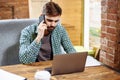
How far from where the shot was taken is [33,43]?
5.92ft

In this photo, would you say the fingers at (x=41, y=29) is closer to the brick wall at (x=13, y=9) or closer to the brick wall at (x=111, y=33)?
the brick wall at (x=111, y=33)

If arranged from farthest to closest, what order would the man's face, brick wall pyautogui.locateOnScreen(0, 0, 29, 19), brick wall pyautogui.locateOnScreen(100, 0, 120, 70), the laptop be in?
brick wall pyautogui.locateOnScreen(0, 0, 29, 19) → brick wall pyautogui.locateOnScreen(100, 0, 120, 70) → the man's face → the laptop

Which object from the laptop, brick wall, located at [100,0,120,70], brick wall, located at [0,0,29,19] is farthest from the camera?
brick wall, located at [0,0,29,19]

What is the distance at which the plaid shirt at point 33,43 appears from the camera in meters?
1.80

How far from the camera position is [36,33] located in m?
1.87

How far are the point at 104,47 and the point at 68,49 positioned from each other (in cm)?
69

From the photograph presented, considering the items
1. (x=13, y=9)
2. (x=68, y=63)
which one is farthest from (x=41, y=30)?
(x=13, y=9)

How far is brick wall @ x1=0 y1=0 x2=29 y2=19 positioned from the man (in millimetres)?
2117

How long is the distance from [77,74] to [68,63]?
110mm

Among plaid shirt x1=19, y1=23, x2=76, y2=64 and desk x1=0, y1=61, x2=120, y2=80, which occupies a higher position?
plaid shirt x1=19, y1=23, x2=76, y2=64

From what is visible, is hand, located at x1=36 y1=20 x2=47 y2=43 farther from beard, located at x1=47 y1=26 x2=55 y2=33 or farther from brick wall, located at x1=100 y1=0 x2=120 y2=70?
brick wall, located at x1=100 y1=0 x2=120 y2=70

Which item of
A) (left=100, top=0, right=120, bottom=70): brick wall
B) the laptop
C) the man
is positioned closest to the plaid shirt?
the man

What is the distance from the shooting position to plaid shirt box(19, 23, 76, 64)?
1801mm

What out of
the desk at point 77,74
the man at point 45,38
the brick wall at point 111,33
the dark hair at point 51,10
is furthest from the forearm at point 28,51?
the brick wall at point 111,33
